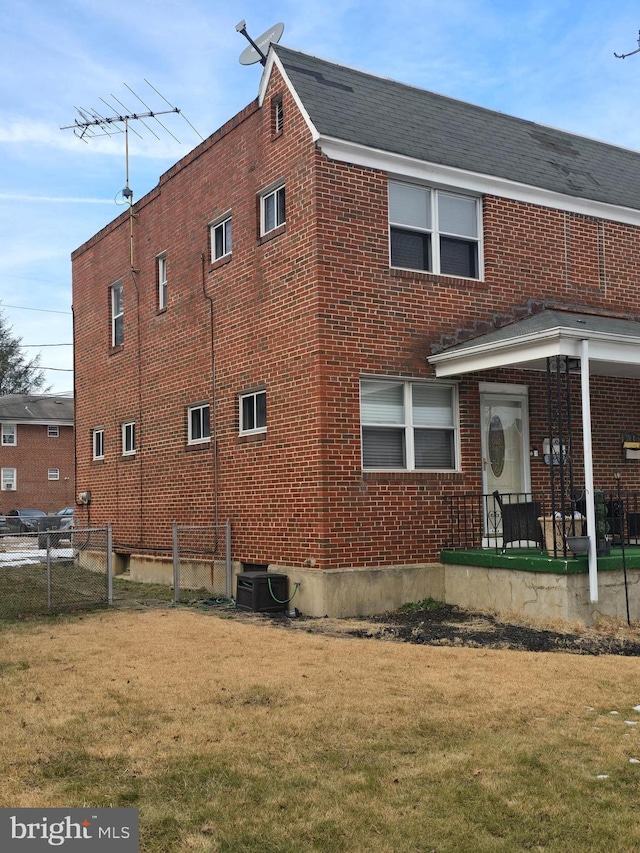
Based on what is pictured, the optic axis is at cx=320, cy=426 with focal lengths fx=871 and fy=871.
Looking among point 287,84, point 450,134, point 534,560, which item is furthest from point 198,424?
point 534,560

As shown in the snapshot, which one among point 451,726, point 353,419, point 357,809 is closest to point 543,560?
point 353,419

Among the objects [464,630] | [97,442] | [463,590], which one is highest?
[97,442]

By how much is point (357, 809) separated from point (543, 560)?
6.56 meters

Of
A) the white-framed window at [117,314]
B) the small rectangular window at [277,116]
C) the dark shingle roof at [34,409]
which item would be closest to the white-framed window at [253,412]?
the small rectangular window at [277,116]

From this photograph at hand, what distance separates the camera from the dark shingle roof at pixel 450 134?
41.3 feet

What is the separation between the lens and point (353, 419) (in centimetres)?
1177

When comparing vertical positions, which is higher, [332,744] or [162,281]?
[162,281]

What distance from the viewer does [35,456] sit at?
51.0m

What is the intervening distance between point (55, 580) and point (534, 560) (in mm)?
8660

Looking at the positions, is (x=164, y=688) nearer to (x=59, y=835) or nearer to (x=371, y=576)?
(x=59, y=835)

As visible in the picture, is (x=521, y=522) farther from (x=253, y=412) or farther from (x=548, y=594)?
(x=253, y=412)

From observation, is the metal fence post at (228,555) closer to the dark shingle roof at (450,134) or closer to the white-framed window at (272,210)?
the white-framed window at (272,210)

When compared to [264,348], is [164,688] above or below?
below

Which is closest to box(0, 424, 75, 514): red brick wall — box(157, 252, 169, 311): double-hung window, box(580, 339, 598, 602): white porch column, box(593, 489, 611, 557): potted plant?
box(157, 252, 169, 311): double-hung window
